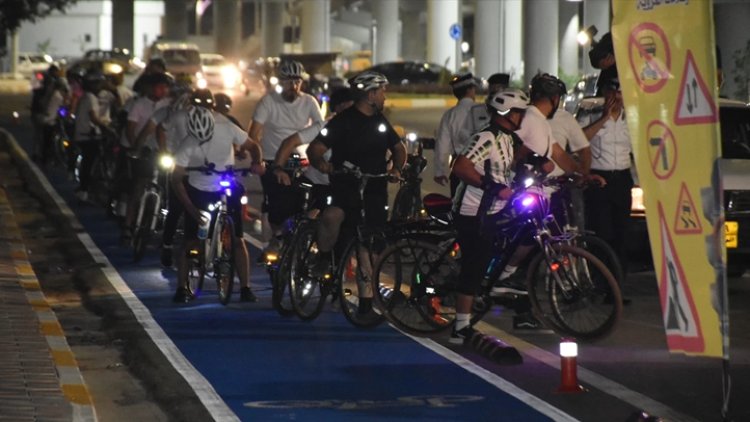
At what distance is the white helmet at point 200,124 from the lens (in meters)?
13.6

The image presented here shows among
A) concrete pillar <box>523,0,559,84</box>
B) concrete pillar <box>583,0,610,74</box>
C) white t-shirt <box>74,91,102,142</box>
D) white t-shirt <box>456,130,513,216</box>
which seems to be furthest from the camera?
concrete pillar <box>583,0,610,74</box>

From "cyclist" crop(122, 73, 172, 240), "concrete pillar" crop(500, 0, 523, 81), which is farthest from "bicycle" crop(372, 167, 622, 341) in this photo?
"concrete pillar" crop(500, 0, 523, 81)

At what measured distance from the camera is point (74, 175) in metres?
26.0

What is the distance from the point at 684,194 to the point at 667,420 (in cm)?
179

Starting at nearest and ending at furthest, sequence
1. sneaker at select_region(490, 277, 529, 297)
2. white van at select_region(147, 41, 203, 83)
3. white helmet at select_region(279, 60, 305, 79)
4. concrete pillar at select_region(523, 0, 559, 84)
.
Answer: sneaker at select_region(490, 277, 529, 297) < white helmet at select_region(279, 60, 305, 79) < concrete pillar at select_region(523, 0, 559, 84) < white van at select_region(147, 41, 203, 83)

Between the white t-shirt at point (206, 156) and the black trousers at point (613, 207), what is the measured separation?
2.96 meters

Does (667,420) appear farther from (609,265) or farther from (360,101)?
(360,101)

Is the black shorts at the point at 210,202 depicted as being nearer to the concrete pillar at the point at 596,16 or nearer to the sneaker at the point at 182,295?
the sneaker at the point at 182,295

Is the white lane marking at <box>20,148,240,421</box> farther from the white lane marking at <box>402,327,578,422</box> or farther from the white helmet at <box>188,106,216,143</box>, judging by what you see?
the white lane marking at <box>402,327,578,422</box>

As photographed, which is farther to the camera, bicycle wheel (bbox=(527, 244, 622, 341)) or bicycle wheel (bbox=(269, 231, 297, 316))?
bicycle wheel (bbox=(269, 231, 297, 316))

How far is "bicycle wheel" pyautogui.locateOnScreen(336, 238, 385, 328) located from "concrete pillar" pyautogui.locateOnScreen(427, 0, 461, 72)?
57.0 meters

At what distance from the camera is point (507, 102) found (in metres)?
11.3

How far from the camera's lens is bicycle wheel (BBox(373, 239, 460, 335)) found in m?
12.0

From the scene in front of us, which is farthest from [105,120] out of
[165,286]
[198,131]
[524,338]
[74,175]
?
[524,338]
